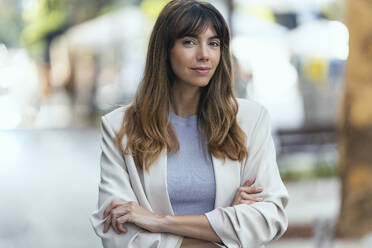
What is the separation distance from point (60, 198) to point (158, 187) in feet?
25.0

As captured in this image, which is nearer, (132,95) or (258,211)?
(258,211)

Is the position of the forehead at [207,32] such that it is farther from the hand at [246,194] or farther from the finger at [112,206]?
the finger at [112,206]

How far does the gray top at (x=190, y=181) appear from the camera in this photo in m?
3.05

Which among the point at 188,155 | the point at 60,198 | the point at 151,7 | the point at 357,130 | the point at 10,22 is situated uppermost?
the point at 188,155

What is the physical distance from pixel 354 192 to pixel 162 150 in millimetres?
4827

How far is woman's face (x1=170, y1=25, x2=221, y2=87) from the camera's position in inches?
119

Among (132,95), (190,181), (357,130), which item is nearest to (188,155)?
(190,181)

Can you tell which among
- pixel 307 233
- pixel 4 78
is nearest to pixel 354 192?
pixel 307 233

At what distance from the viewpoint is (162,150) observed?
3.11m

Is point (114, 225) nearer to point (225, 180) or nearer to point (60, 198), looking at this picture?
point (225, 180)

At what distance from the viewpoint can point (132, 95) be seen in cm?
2331

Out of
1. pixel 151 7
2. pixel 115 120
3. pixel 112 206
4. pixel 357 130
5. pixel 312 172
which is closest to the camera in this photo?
pixel 112 206

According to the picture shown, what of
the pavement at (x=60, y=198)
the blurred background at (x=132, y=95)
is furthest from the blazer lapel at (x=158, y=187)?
the pavement at (x=60, y=198)

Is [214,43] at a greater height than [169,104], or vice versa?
[214,43]
